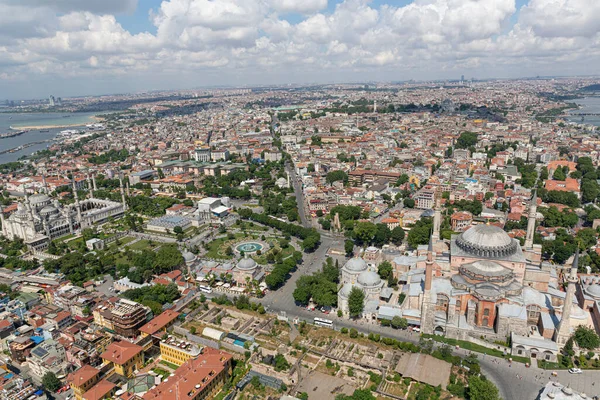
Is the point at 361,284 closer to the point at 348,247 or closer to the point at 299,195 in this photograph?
the point at 348,247

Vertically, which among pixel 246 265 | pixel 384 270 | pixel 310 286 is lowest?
pixel 384 270

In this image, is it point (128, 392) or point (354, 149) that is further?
point (354, 149)

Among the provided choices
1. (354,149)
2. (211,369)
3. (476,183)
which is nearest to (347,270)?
(211,369)

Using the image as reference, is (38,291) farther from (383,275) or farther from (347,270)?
(383,275)

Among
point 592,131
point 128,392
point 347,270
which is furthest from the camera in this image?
point 592,131

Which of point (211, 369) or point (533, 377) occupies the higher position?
point (211, 369)

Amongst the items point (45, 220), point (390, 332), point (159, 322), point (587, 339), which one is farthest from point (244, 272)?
point (45, 220)

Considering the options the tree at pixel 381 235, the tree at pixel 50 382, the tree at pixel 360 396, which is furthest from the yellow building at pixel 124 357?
the tree at pixel 381 235
